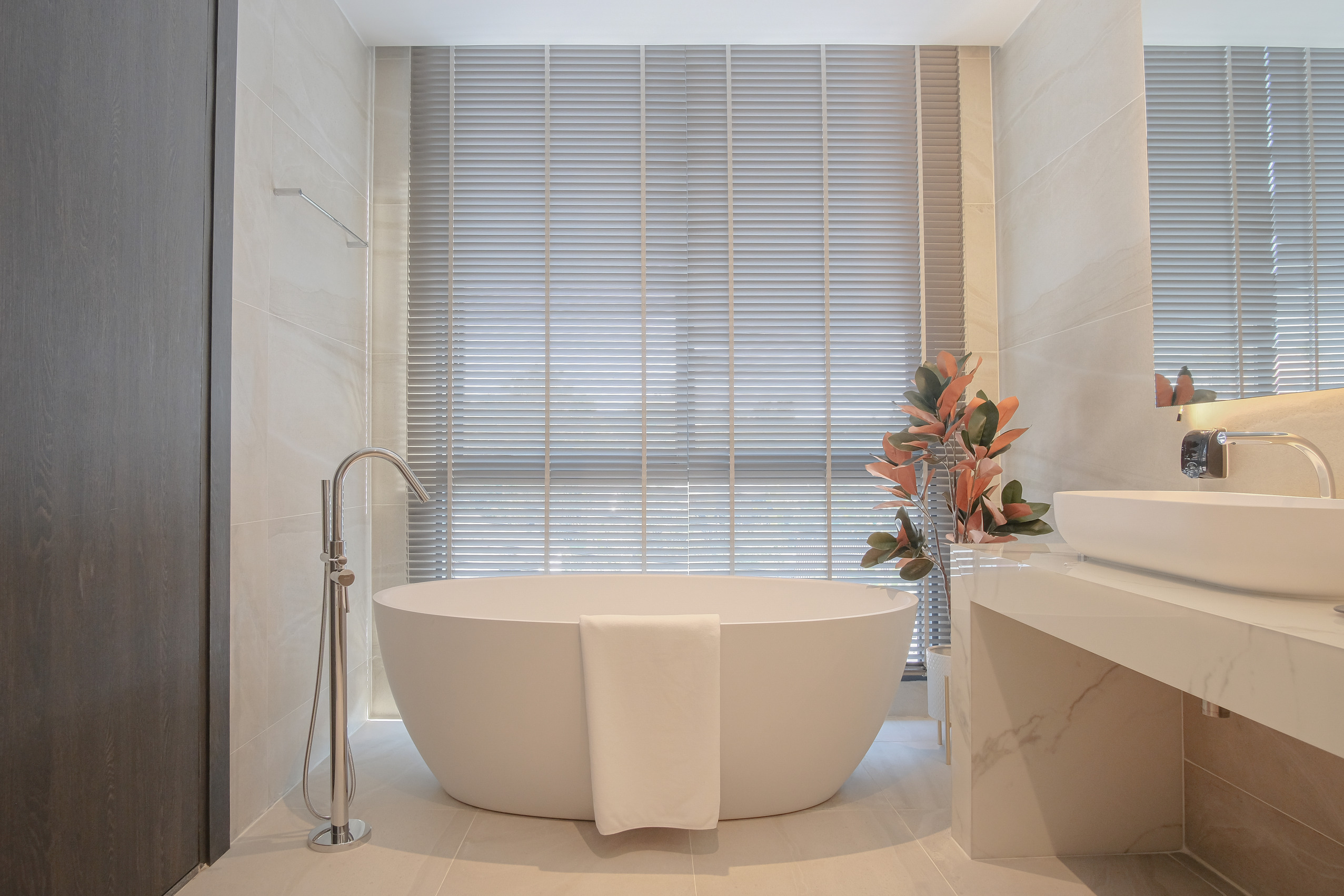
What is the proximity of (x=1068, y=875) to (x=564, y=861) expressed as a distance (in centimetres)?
Answer: 115

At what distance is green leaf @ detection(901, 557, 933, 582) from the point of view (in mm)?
2326


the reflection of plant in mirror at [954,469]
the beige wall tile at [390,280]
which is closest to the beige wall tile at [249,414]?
the beige wall tile at [390,280]

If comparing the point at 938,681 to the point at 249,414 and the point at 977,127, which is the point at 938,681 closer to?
the point at 977,127

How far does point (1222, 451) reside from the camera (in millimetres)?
1603

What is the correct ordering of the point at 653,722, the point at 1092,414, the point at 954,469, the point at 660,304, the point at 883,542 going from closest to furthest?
the point at 653,722 < the point at 1092,414 < the point at 954,469 < the point at 883,542 < the point at 660,304

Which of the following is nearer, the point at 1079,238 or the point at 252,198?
the point at 252,198

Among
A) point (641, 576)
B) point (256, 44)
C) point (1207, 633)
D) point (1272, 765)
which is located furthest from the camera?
point (641, 576)

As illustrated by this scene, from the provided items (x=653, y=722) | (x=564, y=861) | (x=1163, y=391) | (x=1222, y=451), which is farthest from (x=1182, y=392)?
(x=564, y=861)

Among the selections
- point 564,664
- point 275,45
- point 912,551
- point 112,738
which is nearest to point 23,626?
point 112,738

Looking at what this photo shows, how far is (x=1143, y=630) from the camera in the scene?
1104 mm

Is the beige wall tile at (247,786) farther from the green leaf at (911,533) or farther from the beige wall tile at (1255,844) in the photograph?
the beige wall tile at (1255,844)

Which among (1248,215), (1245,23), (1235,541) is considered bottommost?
(1235,541)

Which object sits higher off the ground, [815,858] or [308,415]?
[308,415]

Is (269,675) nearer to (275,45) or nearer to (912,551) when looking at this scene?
(275,45)
